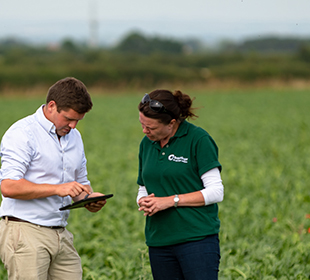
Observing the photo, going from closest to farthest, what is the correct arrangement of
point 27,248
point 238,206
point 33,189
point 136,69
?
point 33,189
point 27,248
point 238,206
point 136,69

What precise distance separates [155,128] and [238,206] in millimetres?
5612

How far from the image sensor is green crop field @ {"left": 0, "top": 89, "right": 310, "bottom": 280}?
18.1ft

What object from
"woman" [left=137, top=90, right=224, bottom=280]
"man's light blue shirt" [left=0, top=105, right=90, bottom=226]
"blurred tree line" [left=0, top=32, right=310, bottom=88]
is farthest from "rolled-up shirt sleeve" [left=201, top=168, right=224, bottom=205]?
"blurred tree line" [left=0, top=32, right=310, bottom=88]

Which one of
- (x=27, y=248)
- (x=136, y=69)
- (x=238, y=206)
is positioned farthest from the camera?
(x=136, y=69)

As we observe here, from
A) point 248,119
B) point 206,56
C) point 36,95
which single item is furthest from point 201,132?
point 206,56

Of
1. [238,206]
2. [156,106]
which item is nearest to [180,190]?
[156,106]

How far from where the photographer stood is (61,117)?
325 centimetres

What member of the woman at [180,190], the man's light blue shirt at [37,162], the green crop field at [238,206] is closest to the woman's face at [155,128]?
the woman at [180,190]

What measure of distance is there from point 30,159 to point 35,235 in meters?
0.52

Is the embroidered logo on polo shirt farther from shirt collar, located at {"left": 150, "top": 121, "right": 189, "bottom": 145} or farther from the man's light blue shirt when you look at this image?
the man's light blue shirt

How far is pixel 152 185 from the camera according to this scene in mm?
3484

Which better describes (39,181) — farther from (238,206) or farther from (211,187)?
(238,206)

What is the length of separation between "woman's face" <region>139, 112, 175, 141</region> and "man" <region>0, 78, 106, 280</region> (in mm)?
Answer: 422

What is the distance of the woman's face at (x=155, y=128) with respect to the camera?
3402 mm
